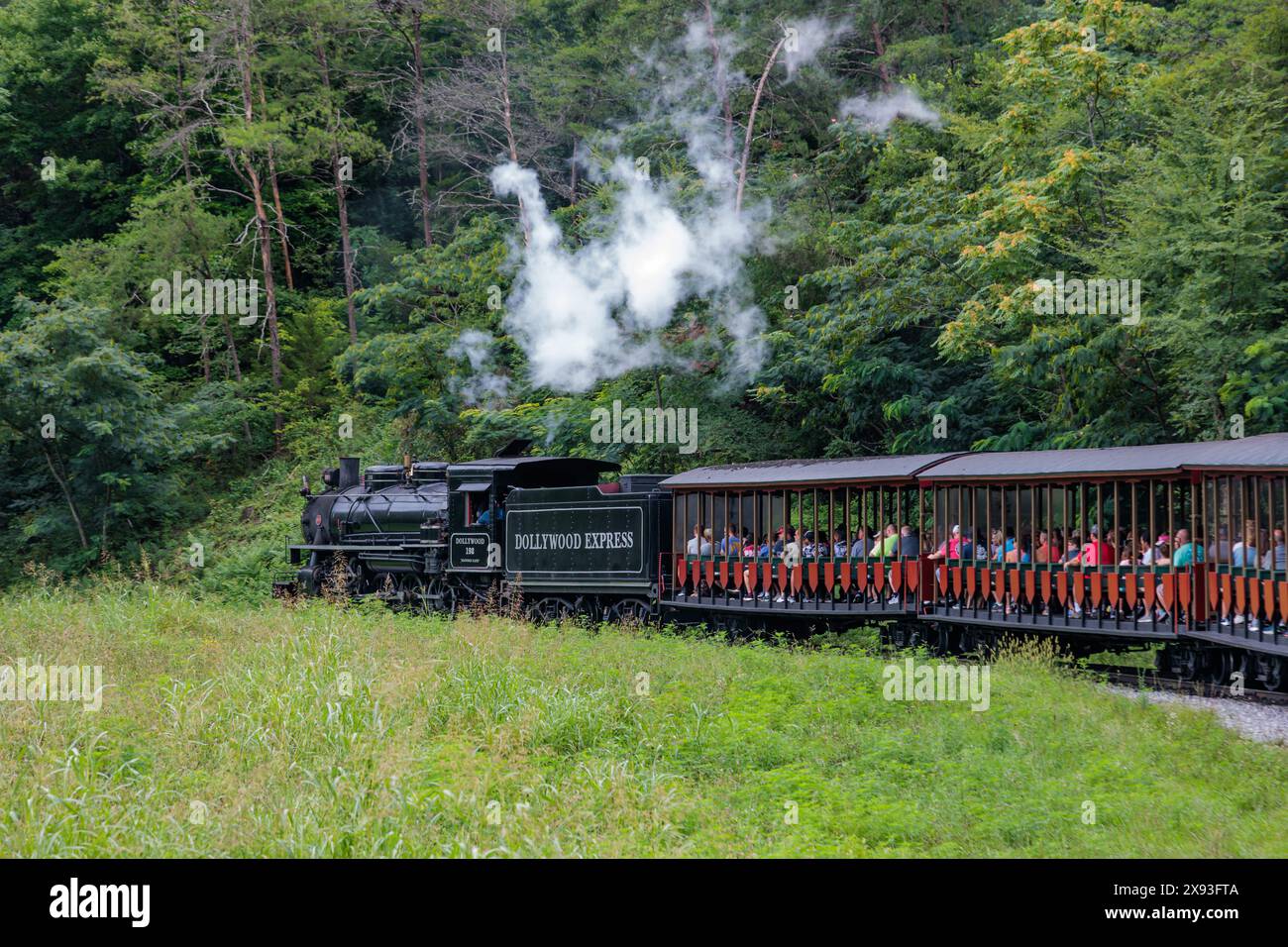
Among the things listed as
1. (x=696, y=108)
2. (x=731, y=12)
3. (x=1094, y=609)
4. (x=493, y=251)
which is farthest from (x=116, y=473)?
(x=1094, y=609)

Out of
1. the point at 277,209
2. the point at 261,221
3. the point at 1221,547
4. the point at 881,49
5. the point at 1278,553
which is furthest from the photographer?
the point at 277,209

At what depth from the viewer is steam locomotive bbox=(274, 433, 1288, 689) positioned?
12.4 meters

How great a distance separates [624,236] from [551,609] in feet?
29.0

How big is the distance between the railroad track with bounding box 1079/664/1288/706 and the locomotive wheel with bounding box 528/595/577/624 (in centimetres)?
810

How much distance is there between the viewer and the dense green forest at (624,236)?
59.5 feet

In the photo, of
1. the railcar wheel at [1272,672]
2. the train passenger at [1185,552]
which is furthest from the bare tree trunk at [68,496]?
A: the railcar wheel at [1272,672]

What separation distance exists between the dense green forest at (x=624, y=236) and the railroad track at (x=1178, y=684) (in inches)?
147

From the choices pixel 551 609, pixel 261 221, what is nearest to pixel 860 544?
pixel 551 609

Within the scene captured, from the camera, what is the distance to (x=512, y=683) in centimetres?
1098

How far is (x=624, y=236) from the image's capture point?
24.9 m

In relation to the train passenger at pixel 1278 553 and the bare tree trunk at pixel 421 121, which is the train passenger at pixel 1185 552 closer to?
the train passenger at pixel 1278 553

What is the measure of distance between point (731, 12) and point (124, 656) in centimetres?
2272

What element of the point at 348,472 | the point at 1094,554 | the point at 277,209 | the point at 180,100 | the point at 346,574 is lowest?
the point at 346,574

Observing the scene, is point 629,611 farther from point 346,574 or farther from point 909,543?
point 346,574
